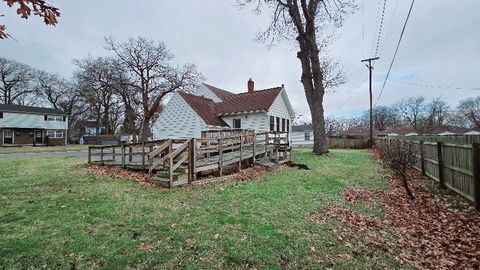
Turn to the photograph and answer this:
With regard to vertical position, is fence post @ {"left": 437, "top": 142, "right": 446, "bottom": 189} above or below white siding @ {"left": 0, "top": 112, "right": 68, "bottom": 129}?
below

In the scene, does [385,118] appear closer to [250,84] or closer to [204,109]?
[250,84]

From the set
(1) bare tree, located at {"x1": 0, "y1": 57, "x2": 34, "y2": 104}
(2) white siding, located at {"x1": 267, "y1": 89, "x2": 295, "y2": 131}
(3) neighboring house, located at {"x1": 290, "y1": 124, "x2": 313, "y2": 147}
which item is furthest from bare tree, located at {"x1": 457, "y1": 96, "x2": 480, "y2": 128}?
(1) bare tree, located at {"x1": 0, "y1": 57, "x2": 34, "y2": 104}

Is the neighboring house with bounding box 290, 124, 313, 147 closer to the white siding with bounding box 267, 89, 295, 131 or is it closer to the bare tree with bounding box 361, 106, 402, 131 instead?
the white siding with bounding box 267, 89, 295, 131

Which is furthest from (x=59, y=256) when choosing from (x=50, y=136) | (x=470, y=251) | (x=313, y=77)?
(x=50, y=136)

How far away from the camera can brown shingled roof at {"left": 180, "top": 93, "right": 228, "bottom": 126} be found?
23344mm

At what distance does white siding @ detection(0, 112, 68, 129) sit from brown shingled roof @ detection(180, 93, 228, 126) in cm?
3166

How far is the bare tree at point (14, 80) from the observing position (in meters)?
48.7

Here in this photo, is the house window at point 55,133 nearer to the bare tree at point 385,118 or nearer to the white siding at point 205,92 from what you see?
the white siding at point 205,92

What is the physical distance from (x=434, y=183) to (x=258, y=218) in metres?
7.90

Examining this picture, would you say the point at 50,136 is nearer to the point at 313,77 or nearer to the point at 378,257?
the point at 313,77

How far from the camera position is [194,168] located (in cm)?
927

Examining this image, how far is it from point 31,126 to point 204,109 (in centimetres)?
3338

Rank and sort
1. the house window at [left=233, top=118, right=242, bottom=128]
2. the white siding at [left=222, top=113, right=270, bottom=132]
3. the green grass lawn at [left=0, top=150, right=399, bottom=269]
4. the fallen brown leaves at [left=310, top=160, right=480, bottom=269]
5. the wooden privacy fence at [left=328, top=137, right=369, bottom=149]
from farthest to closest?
the wooden privacy fence at [left=328, top=137, right=369, bottom=149], the house window at [left=233, top=118, right=242, bottom=128], the white siding at [left=222, top=113, right=270, bottom=132], the fallen brown leaves at [left=310, top=160, right=480, bottom=269], the green grass lawn at [left=0, top=150, right=399, bottom=269]

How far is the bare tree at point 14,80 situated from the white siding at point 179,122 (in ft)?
135
